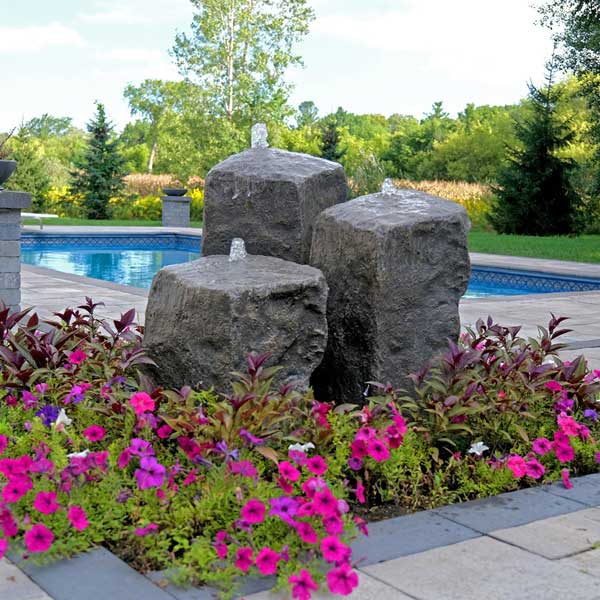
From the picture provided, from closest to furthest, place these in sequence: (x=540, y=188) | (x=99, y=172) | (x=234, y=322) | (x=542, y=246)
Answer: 1. (x=234, y=322)
2. (x=542, y=246)
3. (x=540, y=188)
4. (x=99, y=172)

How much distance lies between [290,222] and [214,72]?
2818 cm

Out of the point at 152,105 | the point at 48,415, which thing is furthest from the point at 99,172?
the point at 152,105

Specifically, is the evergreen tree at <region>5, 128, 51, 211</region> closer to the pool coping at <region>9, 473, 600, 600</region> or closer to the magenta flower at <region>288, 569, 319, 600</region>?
the pool coping at <region>9, 473, 600, 600</region>

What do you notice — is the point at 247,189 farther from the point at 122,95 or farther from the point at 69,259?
the point at 122,95

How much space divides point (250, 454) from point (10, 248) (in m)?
4.50

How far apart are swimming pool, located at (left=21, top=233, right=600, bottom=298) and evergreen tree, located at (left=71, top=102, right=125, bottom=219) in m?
6.90

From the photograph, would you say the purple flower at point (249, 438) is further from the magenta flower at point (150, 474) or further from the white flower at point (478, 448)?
the white flower at point (478, 448)

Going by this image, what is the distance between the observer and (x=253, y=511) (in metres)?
2.59

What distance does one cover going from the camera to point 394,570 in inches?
102

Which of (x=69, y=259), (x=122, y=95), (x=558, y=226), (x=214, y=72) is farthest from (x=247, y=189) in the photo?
(x=122, y=95)

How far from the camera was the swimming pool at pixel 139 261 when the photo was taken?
12.2 metres

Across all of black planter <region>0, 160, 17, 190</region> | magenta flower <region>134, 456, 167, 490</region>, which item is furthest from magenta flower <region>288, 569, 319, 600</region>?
black planter <region>0, 160, 17, 190</region>

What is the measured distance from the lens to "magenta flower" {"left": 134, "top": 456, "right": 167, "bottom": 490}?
2.78 meters

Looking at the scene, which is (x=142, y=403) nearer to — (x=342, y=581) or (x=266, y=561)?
(x=266, y=561)
